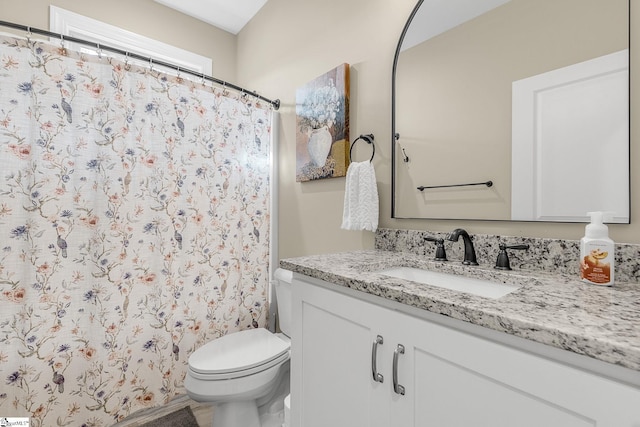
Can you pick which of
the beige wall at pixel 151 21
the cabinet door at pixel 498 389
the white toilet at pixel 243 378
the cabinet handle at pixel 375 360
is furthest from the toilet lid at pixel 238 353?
the beige wall at pixel 151 21

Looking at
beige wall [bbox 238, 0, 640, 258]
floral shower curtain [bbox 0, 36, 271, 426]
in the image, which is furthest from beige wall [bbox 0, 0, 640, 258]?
floral shower curtain [bbox 0, 36, 271, 426]

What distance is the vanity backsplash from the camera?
2.45 feet

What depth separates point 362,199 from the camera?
4.27 feet

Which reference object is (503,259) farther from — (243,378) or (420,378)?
(243,378)

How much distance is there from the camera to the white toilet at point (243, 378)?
1232mm

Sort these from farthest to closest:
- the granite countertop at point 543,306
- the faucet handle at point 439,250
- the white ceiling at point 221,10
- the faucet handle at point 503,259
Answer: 1. the white ceiling at point 221,10
2. the faucet handle at point 439,250
3. the faucet handle at point 503,259
4. the granite countertop at point 543,306

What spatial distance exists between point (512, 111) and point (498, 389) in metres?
0.83

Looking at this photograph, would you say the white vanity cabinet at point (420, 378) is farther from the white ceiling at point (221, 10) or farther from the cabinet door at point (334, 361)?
the white ceiling at point (221, 10)

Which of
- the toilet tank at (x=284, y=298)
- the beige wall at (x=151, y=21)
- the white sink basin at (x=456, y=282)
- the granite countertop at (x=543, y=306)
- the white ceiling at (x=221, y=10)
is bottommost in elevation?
the toilet tank at (x=284, y=298)

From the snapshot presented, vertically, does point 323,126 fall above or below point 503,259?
above

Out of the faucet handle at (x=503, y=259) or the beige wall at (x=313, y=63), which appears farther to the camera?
the beige wall at (x=313, y=63)

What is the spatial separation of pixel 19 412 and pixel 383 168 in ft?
6.14

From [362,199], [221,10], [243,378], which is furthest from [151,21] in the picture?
[243,378]

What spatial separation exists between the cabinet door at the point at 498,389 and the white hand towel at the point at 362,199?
0.66 m
